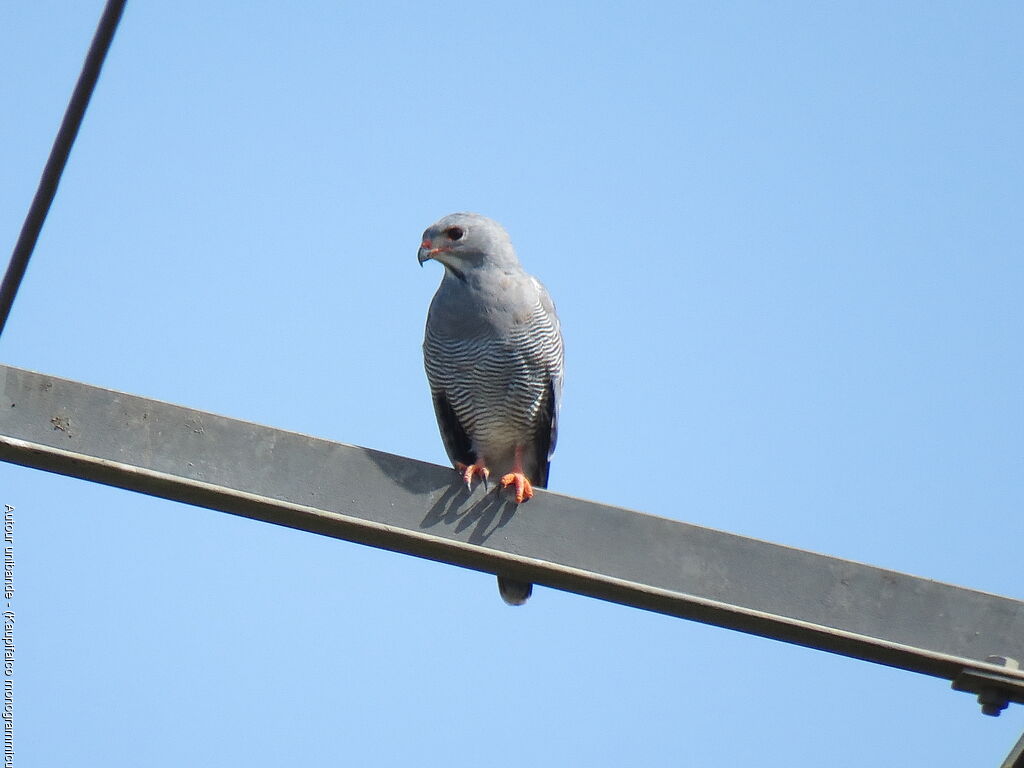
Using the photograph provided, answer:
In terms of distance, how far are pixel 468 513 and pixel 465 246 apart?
291 centimetres

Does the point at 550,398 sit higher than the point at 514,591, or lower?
higher

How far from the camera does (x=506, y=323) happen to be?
6.49 m

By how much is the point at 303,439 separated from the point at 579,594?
885 millimetres

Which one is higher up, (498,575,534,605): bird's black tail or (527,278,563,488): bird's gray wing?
(527,278,563,488): bird's gray wing

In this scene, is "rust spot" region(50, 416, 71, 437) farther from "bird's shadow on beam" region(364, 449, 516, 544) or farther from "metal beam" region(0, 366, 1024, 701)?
"bird's shadow on beam" region(364, 449, 516, 544)

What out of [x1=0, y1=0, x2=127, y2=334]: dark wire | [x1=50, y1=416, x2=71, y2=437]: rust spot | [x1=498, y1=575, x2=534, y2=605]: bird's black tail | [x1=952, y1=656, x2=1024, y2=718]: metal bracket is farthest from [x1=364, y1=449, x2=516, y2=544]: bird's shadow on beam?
[x1=498, y1=575, x2=534, y2=605]: bird's black tail

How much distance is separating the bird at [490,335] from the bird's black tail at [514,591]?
4 cm

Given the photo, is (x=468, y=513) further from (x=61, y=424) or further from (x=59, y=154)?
(x=59, y=154)

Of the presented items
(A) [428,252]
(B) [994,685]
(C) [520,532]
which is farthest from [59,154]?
(A) [428,252]

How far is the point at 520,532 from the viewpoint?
12.6 ft

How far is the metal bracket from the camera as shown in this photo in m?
3.62

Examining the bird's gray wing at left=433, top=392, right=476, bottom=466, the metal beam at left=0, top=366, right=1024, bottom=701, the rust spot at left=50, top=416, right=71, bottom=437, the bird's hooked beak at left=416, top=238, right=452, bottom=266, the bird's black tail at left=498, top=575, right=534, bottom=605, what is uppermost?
the bird's hooked beak at left=416, top=238, right=452, bottom=266

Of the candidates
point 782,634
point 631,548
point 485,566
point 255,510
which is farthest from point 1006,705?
point 255,510

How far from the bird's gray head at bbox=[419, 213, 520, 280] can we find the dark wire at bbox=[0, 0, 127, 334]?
3206 mm
